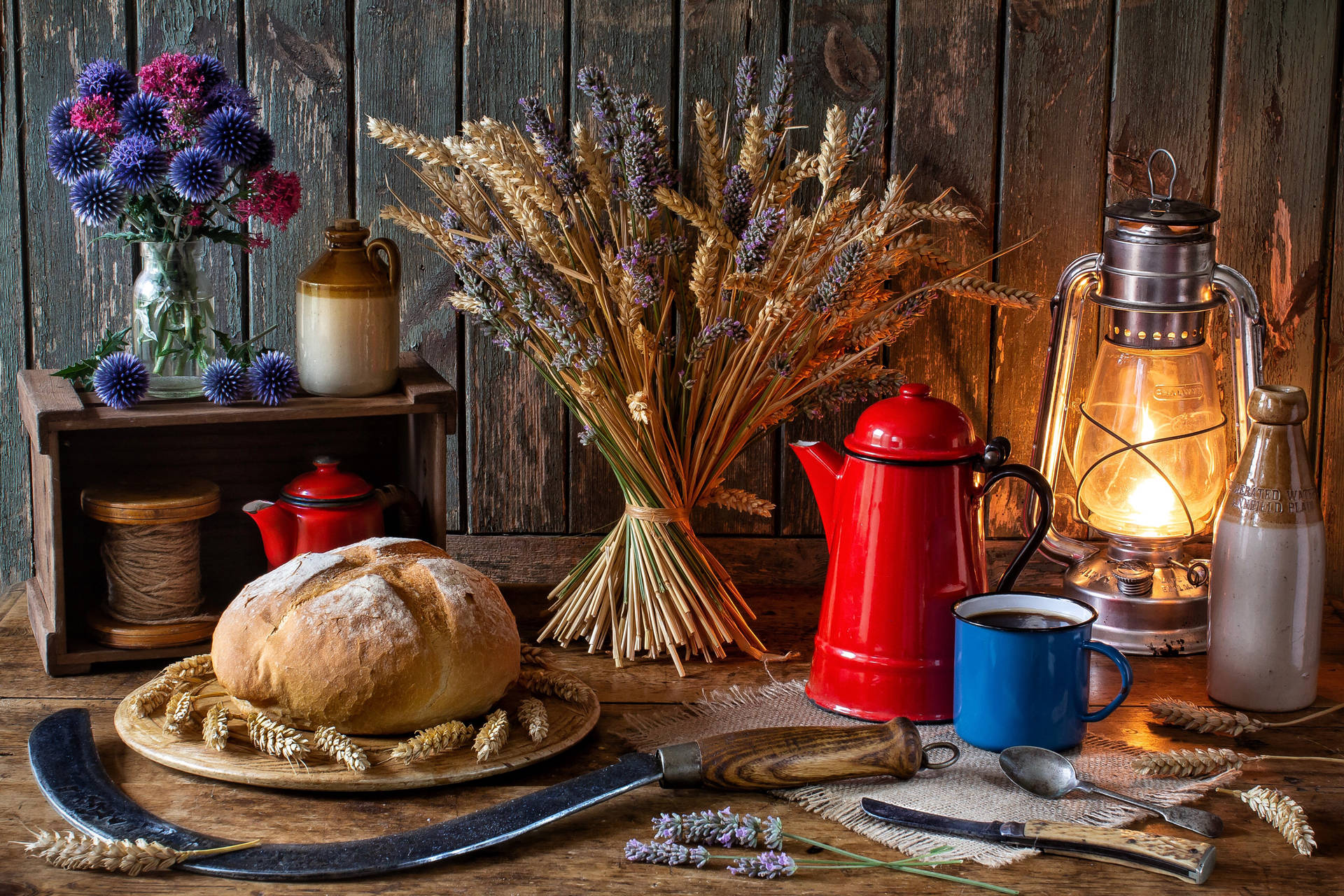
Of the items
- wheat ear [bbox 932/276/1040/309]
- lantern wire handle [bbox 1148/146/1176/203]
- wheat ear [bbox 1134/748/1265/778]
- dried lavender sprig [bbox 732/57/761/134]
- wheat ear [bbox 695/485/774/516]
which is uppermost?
dried lavender sprig [bbox 732/57/761/134]

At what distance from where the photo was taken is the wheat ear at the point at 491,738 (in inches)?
39.3

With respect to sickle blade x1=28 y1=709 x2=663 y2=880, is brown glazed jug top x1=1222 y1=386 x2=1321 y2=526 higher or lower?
higher

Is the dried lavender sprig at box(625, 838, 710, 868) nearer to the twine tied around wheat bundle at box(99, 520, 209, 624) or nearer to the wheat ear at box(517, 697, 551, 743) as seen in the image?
the wheat ear at box(517, 697, 551, 743)

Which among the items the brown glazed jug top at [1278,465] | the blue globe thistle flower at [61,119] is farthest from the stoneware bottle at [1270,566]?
the blue globe thistle flower at [61,119]

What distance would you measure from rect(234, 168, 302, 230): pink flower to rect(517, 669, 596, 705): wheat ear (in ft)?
1.75

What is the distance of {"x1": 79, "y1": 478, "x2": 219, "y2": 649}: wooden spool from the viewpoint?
3.98ft

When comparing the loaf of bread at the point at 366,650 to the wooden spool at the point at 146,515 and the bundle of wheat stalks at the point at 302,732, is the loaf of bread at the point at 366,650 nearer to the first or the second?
the bundle of wheat stalks at the point at 302,732

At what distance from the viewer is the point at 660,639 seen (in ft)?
4.22

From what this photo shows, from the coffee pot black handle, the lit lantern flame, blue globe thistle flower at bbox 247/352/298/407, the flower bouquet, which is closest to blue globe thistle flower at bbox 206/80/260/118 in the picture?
the flower bouquet

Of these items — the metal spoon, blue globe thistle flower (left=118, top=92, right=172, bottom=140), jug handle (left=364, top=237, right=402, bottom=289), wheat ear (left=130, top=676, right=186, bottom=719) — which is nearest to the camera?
the metal spoon

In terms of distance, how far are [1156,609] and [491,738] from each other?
72cm

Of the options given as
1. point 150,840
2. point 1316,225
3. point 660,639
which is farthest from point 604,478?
point 1316,225

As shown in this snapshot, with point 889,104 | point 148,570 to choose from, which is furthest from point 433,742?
point 889,104

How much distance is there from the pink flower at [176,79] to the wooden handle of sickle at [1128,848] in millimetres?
991
